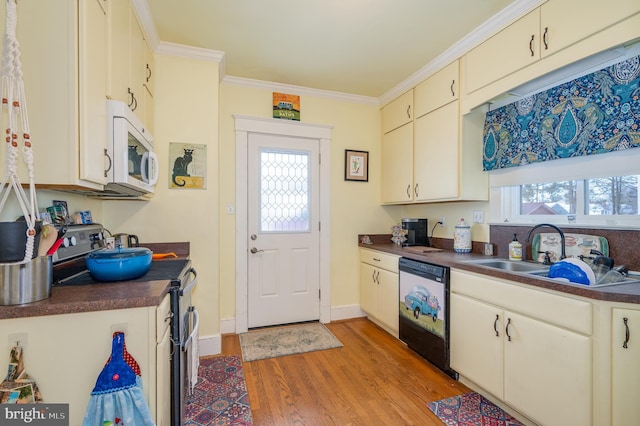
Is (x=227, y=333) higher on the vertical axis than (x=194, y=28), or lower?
lower

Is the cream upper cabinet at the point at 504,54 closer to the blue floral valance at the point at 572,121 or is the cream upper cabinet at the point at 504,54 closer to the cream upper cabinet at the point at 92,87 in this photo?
the blue floral valance at the point at 572,121

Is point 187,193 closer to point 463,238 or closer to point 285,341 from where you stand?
point 285,341

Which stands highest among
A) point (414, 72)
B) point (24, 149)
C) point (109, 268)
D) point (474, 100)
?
point (414, 72)

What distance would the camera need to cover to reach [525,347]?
1569mm

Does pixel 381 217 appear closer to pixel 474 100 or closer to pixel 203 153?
pixel 474 100

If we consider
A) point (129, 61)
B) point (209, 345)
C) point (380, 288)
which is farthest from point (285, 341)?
point (129, 61)

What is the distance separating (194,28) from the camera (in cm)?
216

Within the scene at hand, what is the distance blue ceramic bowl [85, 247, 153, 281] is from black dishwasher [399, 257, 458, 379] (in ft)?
6.40

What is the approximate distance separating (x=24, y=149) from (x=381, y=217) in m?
3.09

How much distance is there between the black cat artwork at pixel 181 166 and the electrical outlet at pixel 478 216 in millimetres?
2553

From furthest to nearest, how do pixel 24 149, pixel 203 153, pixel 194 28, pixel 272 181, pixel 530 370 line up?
pixel 272 181 → pixel 203 153 → pixel 194 28 → pixel 530 370 → pixel 24 149

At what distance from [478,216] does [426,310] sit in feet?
3.19

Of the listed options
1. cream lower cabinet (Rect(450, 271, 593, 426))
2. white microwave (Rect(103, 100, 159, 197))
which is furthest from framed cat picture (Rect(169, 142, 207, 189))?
cream lower cabinet (Rect(450, 271, 593, 426))

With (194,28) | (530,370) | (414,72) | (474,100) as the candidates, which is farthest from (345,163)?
(530,370)
